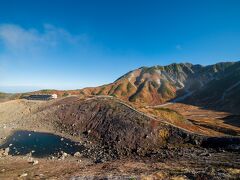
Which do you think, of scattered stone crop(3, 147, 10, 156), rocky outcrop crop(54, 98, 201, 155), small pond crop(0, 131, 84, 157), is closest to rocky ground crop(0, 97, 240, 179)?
rocky outcrop crop(54, 98, 201, 155)

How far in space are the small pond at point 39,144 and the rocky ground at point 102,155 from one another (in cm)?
245

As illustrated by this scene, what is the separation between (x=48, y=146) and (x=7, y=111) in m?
44.9

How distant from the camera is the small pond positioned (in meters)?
64.8

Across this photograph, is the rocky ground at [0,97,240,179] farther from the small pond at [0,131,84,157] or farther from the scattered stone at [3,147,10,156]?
the small pond at [0,131,84,157]

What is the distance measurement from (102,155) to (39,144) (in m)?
20.1

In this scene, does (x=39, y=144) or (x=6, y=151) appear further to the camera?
(x=39, y=144)

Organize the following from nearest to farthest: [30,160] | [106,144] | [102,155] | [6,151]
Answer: [30,160]
[102,155]
[6,151]
[106,144]

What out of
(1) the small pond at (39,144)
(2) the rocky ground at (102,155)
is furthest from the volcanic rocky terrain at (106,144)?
(1) the small pond at (39,144)

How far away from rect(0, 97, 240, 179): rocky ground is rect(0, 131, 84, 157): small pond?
8.03 ft

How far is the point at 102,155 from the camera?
61844 mm

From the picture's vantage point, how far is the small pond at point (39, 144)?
2552 inches

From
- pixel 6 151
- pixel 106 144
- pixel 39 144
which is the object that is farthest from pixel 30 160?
pixel 106 144

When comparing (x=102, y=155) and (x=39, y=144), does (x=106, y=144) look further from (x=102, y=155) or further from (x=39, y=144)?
(x=39, y=144)

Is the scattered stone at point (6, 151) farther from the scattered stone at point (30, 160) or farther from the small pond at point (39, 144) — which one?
the scattered stone at point (30, 160)
